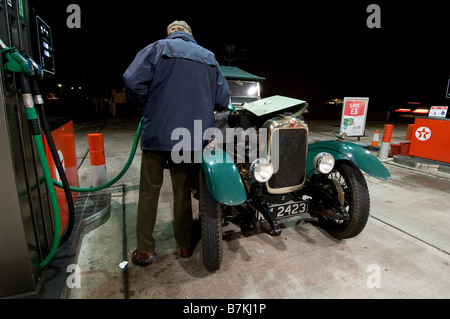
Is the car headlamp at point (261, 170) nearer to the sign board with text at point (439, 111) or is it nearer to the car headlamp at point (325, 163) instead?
the car headlamp at point (325, 163)

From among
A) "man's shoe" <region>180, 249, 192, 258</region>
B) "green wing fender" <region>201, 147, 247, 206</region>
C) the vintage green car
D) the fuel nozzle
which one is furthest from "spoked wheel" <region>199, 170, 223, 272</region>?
the fuel nozzle

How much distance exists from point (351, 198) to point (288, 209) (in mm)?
612

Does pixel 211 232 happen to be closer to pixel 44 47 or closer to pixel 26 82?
pixel 26 82

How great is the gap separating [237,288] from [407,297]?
3.91 feet

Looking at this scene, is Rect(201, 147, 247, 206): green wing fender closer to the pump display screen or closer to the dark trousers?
the dark trousers

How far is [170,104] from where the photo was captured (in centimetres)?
Result: 178

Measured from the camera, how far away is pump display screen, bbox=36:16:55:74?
190 cm

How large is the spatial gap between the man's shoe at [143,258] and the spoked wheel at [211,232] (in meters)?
0.47

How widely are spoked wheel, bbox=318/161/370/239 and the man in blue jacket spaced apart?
4.48 feet

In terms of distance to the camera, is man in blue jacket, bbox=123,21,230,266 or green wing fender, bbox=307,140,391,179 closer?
man in blue jacket, bbox=123,21,230,266

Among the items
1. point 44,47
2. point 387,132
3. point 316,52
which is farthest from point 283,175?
point 316,52

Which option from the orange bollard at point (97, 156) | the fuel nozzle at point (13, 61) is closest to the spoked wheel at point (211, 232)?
the fuel nozzle at point (13, 61)

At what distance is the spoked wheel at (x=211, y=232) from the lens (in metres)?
1.88

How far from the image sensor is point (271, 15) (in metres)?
11.0
